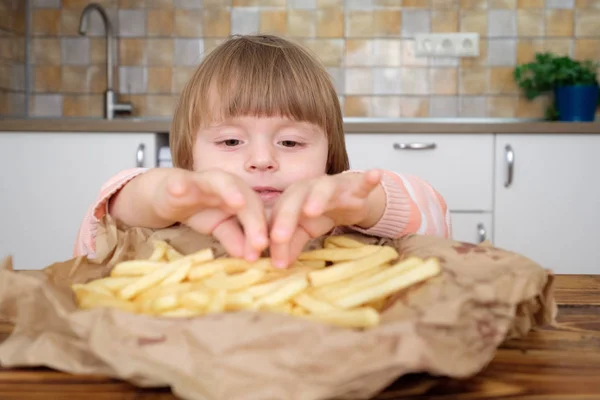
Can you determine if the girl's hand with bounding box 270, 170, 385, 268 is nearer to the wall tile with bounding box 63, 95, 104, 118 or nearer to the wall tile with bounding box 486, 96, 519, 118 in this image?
the wall tile with bounding box 486, 96, 519, 118

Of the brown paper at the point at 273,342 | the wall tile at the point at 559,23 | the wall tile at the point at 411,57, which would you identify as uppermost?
the wall tile at the point at 559,23

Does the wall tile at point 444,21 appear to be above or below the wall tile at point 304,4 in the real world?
below

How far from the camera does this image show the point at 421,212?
3.40ft

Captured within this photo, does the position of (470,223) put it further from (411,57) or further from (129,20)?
(129,20)

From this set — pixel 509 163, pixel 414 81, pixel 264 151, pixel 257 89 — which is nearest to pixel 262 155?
pixel 264 151

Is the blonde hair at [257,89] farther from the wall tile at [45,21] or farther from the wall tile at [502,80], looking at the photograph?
the wall tile at [45,21]

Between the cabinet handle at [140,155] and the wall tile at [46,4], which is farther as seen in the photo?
the wall tile at [46,4]

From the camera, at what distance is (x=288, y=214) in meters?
0.60

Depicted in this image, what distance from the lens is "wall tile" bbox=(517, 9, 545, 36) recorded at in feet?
10.4

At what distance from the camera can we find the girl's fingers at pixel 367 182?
601mm

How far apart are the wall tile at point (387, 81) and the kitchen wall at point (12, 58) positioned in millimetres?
1696

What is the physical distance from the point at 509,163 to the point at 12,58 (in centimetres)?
227

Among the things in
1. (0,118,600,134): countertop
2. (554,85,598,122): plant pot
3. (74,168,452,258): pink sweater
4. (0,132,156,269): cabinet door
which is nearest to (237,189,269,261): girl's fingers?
(74,168,452,258): pink sweater

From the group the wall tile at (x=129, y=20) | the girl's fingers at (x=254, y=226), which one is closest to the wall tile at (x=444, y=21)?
the wall tile at (x=129, y=20)
